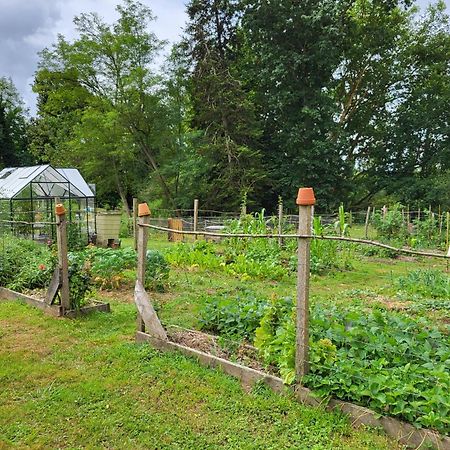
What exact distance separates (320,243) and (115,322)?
5431 millimetres

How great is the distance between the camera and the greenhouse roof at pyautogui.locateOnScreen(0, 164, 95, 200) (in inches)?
452

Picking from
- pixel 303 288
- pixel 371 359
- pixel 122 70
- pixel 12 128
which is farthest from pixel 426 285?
pixel 12 128

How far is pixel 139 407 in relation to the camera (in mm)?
2957

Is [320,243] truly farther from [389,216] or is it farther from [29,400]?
[29,400]

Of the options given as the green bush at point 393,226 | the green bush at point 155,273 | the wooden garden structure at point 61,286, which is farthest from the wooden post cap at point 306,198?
the green bush at point 393,226

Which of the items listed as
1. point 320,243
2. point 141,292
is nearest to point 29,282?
point 141,292

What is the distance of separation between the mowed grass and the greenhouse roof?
8436mm

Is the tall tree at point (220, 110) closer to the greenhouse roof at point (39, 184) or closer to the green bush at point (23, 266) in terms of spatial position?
the greenhouse roof at point (39, 184)

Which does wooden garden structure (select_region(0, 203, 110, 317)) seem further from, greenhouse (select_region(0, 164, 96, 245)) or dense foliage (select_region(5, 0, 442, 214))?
dense foliage (select_region(5, 0, 442, 214))

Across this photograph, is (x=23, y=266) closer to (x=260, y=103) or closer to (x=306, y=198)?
(x=306, y=198)

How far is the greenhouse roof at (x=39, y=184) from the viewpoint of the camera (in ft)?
37.7

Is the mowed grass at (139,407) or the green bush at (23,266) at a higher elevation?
the green bush at (23,266)

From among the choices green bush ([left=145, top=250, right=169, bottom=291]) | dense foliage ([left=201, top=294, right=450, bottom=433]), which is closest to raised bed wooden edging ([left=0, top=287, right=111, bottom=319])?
green bush ([left=145, top=250, right=169, bottom=291])

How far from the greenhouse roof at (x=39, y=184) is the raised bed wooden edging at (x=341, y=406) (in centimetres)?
957
